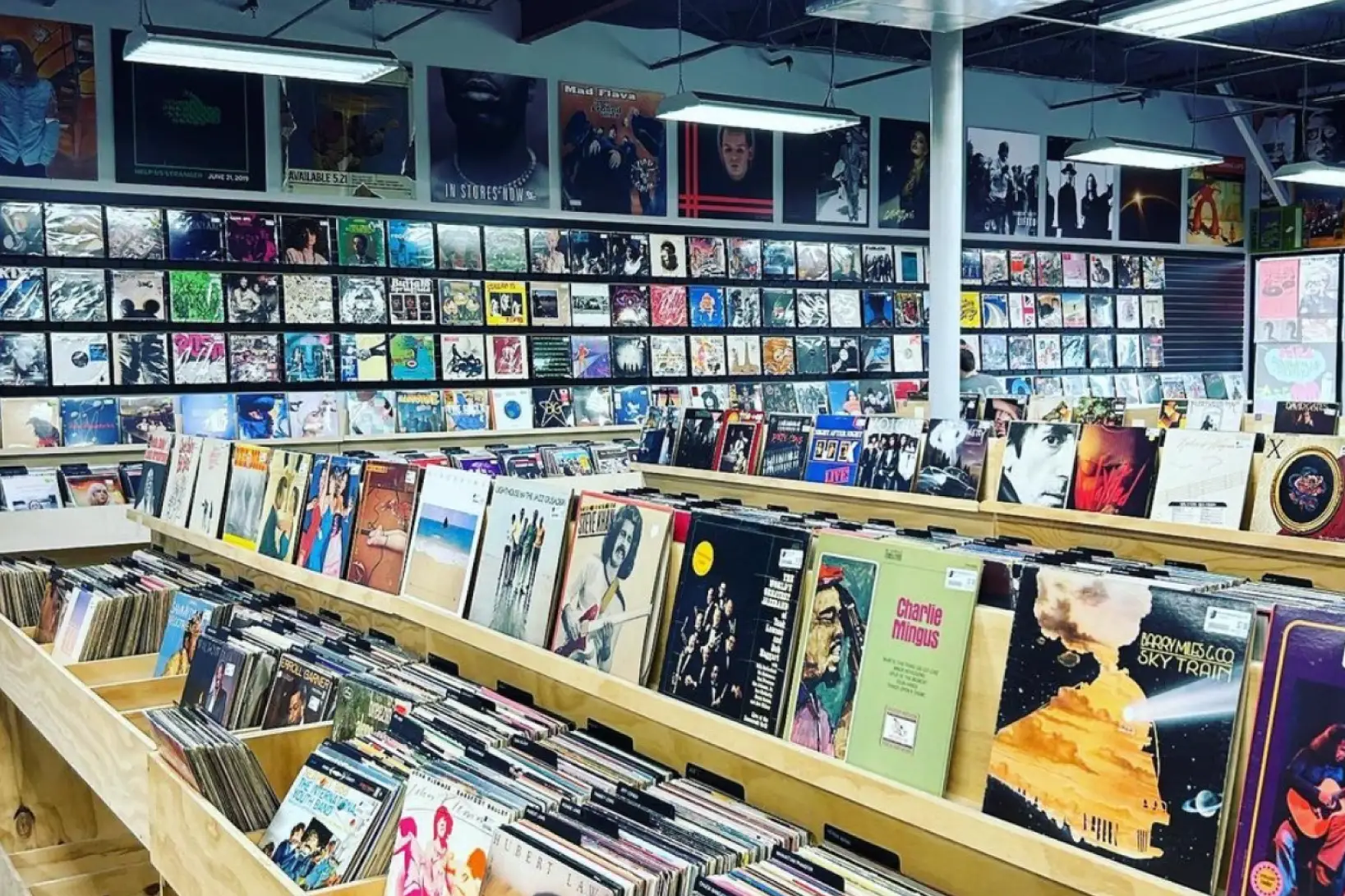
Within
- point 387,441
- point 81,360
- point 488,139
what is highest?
point 488,139

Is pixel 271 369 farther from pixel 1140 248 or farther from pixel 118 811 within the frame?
pixel 1140 248

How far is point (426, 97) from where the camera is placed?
26.9ft

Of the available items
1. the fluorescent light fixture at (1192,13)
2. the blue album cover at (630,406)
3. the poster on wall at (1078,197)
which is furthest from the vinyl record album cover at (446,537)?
the poster on wall at (1078,197)

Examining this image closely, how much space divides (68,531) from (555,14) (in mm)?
4792

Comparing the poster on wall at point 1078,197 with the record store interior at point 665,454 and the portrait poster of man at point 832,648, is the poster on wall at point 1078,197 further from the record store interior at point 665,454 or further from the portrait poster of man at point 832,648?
the portrait poster of man at point 832,648

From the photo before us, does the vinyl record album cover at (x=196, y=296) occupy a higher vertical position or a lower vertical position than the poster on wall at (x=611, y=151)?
lower

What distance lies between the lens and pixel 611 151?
8.95 meters

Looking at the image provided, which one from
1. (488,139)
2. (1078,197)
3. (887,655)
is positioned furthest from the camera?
(1078,197)

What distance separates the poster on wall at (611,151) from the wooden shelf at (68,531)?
4539 mm

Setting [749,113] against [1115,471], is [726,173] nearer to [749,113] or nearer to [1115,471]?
[749,113]

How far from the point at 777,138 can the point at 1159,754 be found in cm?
871

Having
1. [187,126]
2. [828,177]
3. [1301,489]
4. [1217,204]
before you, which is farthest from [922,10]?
[1217,204]

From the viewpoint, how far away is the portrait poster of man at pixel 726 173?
30.6 ft

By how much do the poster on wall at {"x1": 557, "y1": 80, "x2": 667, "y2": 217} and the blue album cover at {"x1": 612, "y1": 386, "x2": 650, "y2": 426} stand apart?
1343 millimetres
